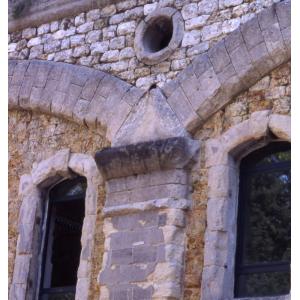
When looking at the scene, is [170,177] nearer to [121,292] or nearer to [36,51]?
[121,292]

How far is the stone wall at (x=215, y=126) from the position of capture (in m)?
8.41

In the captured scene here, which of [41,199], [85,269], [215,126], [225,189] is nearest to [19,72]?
[41,199]

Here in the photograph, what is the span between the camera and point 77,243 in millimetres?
10023

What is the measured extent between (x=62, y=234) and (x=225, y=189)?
229cm

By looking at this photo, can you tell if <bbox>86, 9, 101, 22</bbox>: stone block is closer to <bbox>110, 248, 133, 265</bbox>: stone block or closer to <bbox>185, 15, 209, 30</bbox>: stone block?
<bbox>185, 15, 209, 30</bbox>: stone block

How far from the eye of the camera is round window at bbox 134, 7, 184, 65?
30.6ft

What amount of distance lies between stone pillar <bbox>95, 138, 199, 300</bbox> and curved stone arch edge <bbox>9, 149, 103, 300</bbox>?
0.29 meters

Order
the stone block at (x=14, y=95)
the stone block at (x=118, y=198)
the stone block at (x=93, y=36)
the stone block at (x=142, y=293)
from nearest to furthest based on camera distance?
1. the stone block at (x=142, y=293)
2. the stone block at (x=118, y=198)
3. the stone block at (x=93, y=36)
4. the stone block at (x=14, y=95)

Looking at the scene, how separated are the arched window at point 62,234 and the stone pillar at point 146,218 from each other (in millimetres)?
849

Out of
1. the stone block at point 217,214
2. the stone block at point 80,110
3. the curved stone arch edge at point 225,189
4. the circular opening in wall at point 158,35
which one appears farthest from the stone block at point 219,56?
the stone block at point 80,110

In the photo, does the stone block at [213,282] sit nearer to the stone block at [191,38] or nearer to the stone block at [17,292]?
the stone block at [17,292]

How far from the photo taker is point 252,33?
344 inches

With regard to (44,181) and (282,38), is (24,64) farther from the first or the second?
(282,38)

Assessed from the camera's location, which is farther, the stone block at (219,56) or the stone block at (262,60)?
the stone block at (219,56)
